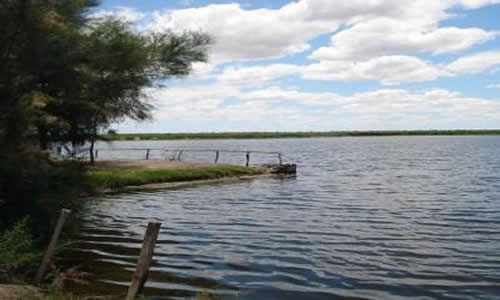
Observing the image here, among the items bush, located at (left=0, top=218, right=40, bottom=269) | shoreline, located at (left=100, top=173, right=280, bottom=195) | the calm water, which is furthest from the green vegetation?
shoreline, located at (left=100, top=173, right=280, bottom=195)

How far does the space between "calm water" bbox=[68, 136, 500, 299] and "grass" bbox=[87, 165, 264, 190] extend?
10.7 feet

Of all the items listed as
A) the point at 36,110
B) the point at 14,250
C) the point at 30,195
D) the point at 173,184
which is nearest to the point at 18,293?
the point at 14,250

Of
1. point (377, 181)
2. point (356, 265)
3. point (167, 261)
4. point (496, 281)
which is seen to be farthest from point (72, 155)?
point (377, 181)

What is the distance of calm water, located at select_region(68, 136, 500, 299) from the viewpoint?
11.4 metres

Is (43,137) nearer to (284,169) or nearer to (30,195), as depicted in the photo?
(30,195)

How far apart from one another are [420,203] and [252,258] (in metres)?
13.2

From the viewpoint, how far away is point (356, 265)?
43.3ft

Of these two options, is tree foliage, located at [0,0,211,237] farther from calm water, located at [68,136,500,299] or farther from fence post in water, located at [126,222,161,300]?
fence post in water, located at [126,222,161,300]

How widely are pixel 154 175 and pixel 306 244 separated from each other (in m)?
20.5

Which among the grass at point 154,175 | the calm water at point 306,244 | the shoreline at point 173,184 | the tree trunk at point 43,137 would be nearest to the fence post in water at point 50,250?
the calm water at point 306,244

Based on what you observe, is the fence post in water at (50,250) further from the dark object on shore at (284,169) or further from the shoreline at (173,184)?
the dark object on shore at (284,169)

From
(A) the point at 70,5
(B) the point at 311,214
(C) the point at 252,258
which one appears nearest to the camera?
(C) the point at 252,258

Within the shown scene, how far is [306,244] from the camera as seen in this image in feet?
52.0

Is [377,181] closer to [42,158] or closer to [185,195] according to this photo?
[185,195]
